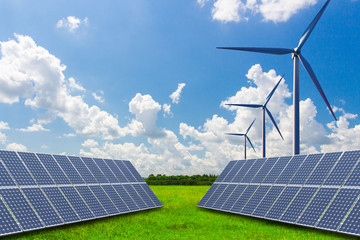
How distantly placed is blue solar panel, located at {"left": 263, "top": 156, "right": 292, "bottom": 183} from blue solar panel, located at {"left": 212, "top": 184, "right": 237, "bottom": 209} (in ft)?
10.3

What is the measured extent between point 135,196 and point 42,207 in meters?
8.13

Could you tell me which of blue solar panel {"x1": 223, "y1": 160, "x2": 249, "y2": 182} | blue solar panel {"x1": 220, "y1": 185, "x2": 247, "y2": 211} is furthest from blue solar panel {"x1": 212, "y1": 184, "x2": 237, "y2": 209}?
blue solar panel {"x1": 223, "y1": 160, "x2": 249, "y2": 182}

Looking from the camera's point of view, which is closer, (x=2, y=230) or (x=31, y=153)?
(x=2, y=230)

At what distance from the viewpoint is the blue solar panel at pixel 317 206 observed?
44.9 feet

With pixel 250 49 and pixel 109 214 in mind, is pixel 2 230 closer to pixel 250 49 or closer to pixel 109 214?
pixel 109 214

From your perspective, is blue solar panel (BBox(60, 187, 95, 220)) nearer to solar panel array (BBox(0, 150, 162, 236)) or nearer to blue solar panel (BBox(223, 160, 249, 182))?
solar panel array (BBox(0, 150, 162, 236))

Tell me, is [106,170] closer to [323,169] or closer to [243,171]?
[243,171]

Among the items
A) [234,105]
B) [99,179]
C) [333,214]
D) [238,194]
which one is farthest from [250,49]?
[99,179]

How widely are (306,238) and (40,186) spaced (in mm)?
14956

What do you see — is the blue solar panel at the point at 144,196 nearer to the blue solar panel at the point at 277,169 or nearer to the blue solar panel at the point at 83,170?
the blue solar panel at the point at 83,170

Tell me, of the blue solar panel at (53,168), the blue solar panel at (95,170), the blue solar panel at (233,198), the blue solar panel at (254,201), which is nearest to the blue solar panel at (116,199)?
the blue solar panel at (95,170)

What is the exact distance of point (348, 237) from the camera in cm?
1239

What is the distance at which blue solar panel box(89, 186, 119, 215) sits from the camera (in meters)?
17.2

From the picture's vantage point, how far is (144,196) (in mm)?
21469
